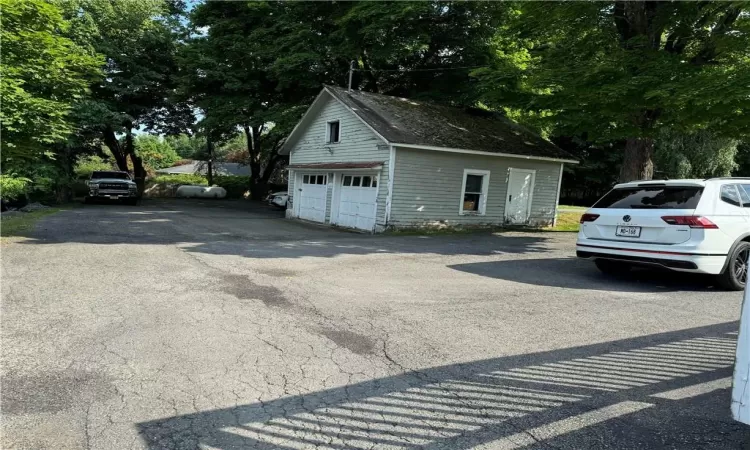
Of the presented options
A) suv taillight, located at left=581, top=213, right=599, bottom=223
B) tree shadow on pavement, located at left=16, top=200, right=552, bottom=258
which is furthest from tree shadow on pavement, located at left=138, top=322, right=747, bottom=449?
tree shadow on pavement, located at left=16, top=200, right=552, bottom=258

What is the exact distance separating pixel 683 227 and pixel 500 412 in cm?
520

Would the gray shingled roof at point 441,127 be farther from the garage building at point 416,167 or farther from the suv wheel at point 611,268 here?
the suv wheel at point 611,268

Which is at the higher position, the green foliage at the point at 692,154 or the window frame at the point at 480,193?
the green foliage at the point at 692,154

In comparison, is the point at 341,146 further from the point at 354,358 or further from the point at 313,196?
the point at 354,358

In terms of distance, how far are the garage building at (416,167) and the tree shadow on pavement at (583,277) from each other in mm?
6136

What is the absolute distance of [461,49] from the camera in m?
23.1

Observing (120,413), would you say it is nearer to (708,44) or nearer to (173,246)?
(173,246)

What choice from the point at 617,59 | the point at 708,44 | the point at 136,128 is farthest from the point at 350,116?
the point at 136,128

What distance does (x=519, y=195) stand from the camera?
17594 millimetres

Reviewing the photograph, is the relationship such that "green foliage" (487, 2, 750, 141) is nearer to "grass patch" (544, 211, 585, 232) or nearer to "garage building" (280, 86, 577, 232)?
"garage building" (280, 86, 577, 232)

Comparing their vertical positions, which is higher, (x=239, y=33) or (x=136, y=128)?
(x=239, y=33)

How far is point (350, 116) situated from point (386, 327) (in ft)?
41.7

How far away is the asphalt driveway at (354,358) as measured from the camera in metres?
2.92

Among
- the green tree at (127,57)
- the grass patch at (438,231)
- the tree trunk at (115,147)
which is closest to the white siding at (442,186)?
the grass patch at (438,231)
